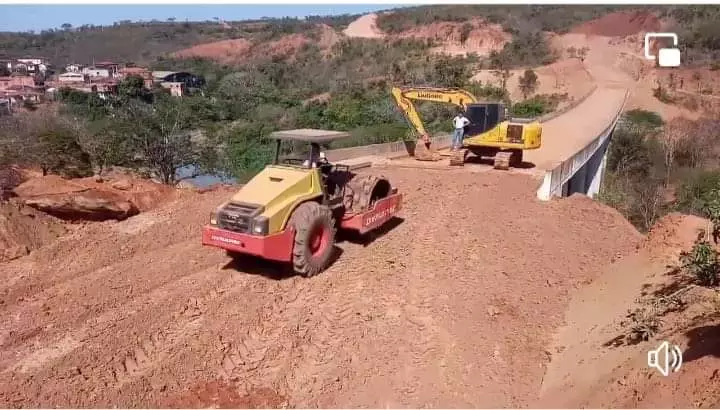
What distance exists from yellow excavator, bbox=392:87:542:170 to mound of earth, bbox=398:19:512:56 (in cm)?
5015

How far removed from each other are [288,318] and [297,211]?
1.44 metres

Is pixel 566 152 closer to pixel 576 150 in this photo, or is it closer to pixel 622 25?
pixel 576 150

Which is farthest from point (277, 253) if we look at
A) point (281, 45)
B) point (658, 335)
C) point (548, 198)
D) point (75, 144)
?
point (281, 45)

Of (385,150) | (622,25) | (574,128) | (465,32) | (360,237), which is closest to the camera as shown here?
(360,237)

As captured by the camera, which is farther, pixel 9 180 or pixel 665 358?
pixel 9 180

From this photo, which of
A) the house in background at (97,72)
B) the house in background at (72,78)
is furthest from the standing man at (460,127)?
the house in background at (97,72)

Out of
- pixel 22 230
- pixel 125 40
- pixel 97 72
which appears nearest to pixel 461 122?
pixel 22 230

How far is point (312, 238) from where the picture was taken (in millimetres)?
8297

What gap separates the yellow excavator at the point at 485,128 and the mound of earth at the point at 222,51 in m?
76.5

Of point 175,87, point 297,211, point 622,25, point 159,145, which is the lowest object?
point 159,145

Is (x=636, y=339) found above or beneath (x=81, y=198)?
beneath

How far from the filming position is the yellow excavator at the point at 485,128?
14.9 metres

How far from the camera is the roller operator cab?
7.68 meters

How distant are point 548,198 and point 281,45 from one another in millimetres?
79327
